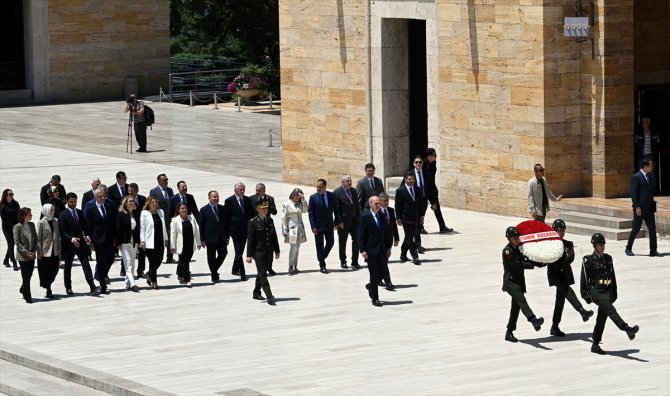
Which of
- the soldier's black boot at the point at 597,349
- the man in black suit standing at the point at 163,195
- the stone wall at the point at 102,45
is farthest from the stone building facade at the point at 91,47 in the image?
the soldier's black boot at the point at 597,349

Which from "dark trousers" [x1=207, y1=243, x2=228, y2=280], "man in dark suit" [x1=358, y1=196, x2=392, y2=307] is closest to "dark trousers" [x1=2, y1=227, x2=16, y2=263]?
"dark trousers" [x1=207, y1=243, x2=228, y2=280]

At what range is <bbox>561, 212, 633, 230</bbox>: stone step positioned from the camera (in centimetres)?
2712

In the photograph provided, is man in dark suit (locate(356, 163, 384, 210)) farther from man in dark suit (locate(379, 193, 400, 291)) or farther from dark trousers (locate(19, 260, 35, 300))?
dark trousers (locate(19, 260, 35, 300))

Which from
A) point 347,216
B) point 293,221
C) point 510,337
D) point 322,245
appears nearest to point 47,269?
point 293,221

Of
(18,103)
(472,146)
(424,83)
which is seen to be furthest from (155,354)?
(18,103)

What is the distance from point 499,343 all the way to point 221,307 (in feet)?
14.8

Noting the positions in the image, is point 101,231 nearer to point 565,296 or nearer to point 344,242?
point 344,242

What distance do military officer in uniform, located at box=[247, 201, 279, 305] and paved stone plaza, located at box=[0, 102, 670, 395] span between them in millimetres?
355

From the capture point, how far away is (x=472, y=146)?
99.9 ft

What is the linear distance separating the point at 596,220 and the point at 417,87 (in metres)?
6.67

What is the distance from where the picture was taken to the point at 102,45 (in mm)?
54062

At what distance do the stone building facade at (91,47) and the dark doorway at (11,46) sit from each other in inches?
5.9

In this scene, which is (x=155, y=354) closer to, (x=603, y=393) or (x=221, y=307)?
(x=221, y=307)

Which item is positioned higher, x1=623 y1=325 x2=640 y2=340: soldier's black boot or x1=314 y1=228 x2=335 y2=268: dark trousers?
x1=314 y1=228 x2=335 y2=268: dark trousers
